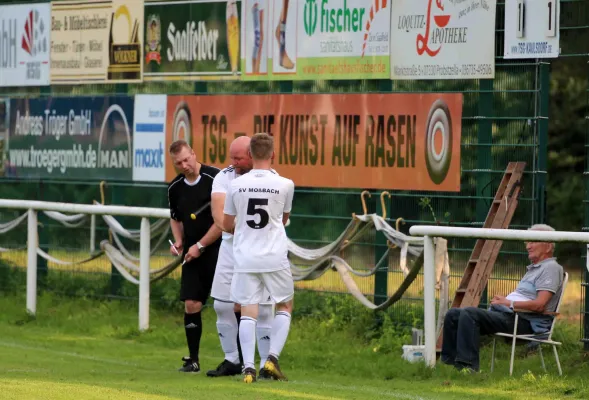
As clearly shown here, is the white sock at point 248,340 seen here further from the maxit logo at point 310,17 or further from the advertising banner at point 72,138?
the advertising banner at point 72,138

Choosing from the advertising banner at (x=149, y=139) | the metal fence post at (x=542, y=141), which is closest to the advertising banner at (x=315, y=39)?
the advertising banner at (x=149, y=139)

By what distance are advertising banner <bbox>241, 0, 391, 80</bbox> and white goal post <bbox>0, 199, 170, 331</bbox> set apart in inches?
→ 73.8

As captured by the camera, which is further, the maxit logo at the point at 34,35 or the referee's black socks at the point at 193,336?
the maxit logo at the point at 34,35

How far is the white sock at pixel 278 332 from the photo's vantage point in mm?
12914

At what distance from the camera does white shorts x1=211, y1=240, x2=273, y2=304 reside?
44.0 ft

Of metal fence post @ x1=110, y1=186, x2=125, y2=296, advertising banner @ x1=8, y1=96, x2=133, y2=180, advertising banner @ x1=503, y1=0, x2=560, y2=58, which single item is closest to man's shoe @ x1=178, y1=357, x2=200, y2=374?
advertising banner @ x1=503, y1=0, x2=560, y2=58

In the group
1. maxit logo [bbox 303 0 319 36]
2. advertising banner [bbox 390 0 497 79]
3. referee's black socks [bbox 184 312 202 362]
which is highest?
maxit logo [bbox 303 0 319 36]

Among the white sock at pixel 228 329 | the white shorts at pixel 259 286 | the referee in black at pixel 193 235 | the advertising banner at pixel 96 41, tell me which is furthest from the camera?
the advertising banner at pixel 96 41

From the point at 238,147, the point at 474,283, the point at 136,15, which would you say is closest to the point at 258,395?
the point at 238,147

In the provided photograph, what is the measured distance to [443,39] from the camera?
50.5 feet

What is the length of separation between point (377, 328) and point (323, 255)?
1.02 meters

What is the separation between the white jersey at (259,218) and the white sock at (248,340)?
43 cm

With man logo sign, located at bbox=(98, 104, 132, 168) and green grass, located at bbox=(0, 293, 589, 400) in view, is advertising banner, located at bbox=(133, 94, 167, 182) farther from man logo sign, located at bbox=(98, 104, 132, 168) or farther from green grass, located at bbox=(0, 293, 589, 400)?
green grass, located at bbox=(0, 293, 589, 400)

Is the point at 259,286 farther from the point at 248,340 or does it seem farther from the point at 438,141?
the point at 438,141
